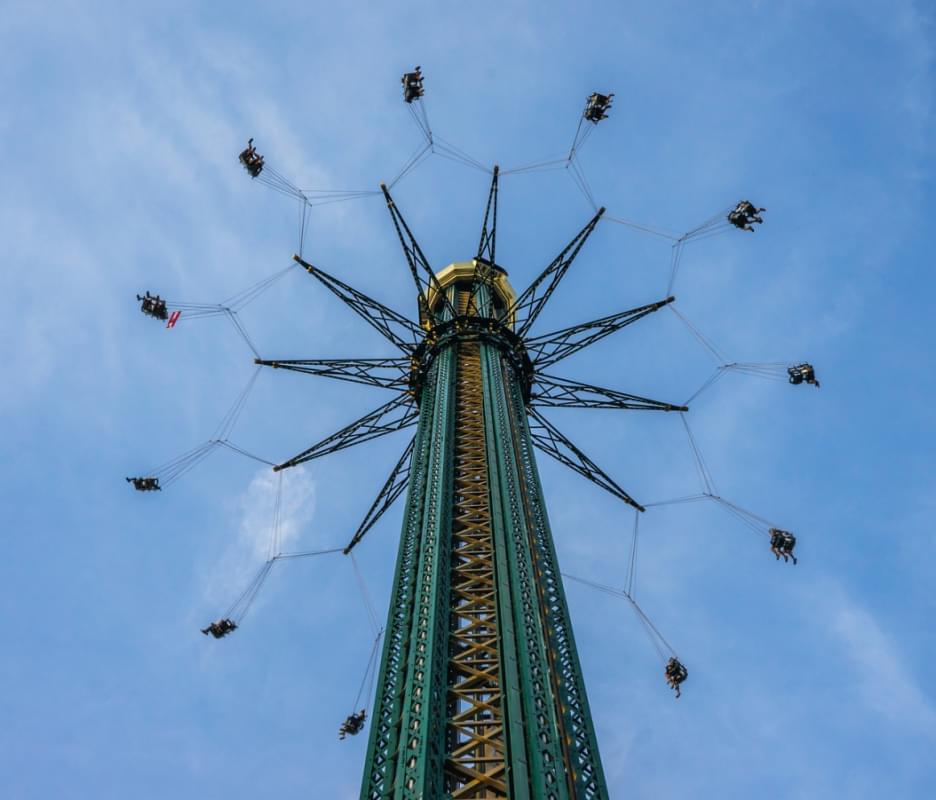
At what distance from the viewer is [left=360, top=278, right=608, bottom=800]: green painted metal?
12.8 metres

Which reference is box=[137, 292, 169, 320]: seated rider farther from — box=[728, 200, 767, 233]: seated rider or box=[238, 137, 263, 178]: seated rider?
box=[728, 200, 767, 233]: seated rider

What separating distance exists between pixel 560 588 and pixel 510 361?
1172cm

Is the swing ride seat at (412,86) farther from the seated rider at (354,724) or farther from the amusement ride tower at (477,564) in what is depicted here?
the seated rider at (354,724)

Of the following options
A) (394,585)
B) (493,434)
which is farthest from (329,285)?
(394,585)

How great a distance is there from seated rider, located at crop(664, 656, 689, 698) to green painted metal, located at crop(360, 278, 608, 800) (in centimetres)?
851

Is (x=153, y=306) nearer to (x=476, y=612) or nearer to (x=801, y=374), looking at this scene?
(x=476, y=612)

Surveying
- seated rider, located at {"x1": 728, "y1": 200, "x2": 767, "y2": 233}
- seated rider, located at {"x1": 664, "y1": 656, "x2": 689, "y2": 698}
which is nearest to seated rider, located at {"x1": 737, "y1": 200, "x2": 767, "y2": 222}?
seated rider, located at {"x1": 728, "y1": 200, "x2": 767, "y2": 233}

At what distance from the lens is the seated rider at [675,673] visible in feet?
82.9

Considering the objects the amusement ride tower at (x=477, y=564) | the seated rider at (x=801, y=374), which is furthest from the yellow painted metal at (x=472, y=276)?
the seated rider at (x=801, y=374)

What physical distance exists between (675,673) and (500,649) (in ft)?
41.4

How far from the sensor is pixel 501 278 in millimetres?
33531

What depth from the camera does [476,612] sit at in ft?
55.3

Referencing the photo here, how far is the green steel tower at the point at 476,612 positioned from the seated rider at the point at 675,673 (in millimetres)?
8588

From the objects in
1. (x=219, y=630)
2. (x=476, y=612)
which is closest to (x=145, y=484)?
(x=219, y=630)
